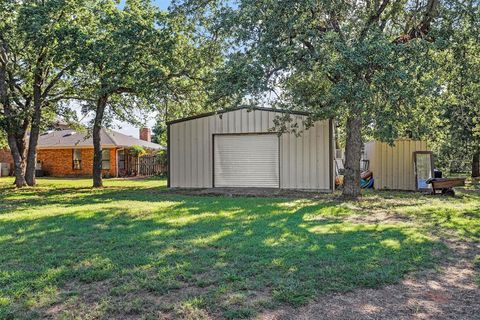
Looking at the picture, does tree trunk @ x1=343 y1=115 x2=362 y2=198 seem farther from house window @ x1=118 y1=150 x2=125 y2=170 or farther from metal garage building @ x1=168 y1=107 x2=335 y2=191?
house window @ x1=118 y1=150 x2=125 y2=170

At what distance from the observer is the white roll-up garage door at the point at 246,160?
1449cm

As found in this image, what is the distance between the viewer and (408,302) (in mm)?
3531

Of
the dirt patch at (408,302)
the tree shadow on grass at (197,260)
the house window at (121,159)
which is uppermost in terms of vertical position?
the house window at (121,159)

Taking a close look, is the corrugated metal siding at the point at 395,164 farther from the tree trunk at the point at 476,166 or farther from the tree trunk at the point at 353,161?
the tree trunk at the point at 476,166

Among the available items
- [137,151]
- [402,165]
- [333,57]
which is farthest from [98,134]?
[402,165]

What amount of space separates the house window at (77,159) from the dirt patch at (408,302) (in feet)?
83.5

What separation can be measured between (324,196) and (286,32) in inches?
208

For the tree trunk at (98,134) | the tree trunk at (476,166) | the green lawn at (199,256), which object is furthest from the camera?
the tree trunk at (476,166)

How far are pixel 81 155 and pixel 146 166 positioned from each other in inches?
168

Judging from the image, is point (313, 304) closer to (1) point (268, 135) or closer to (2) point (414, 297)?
(2) point (414, 297)

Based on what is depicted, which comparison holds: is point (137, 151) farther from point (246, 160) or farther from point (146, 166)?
point (246, 160)

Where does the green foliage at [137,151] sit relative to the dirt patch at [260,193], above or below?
above

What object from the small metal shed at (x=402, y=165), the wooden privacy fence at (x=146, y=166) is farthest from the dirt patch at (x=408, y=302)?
the wooden privacy fence at (x=146, y=166)

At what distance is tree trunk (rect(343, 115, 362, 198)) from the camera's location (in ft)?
37.7
